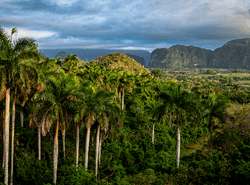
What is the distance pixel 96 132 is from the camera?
22.2m

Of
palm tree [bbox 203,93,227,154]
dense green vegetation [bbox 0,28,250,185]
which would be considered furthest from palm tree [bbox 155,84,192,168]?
palm tree [bbox 203,93,227,154]

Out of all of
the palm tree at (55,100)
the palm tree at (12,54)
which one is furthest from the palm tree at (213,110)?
the palm tree at (12,54)

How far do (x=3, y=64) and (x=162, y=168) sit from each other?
67.5 ft

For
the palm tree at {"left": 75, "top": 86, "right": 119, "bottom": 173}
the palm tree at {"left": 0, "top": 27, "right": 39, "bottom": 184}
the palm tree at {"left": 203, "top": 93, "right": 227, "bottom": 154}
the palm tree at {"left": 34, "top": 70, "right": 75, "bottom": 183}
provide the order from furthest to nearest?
the palm tree at {"left": 203, "top": 93, "right": 227, "bottom": 154} < the palm tree at {"left": 75, "top": 86, "right": 119, "bottom": 173} < the palm tree at {"left": 34, "top": 70, "right": 75, "bottom": 183} < the palm tree at {"left": 0, "top": 27, "right": 39, "bottom": 184}

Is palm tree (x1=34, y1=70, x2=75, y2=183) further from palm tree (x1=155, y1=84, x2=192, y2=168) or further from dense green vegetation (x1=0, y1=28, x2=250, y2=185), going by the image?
palm tree (x1=155, y1=84, x2=192, y2=168)

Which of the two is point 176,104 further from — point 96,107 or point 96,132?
point 96,132

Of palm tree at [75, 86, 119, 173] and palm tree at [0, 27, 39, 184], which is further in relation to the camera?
palm tree at [75, 86, 119, 173]

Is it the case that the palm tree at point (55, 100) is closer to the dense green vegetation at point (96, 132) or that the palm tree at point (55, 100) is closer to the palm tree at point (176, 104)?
the dense green vegetation at point (96, 132)

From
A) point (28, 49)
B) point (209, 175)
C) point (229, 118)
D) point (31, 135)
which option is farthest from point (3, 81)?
point (229, 118)

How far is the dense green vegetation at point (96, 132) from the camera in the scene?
586 inches

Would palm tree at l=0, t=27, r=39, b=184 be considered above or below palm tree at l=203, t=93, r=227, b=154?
above

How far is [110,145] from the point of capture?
29.4 metres

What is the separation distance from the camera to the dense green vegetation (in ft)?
48.8

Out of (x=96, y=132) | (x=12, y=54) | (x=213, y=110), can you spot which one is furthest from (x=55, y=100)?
(x=213, y=110)
